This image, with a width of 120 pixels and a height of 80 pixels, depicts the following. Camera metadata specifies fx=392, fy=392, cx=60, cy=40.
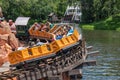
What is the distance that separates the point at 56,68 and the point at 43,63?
1233 millimetres

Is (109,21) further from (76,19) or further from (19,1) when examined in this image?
(76,19)

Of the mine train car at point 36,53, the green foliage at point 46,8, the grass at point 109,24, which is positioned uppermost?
the green foliage at point 46,8

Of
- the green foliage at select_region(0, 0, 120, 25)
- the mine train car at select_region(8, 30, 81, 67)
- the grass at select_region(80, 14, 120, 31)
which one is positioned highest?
the green foliage at select_region(0, 0, 120, 25)

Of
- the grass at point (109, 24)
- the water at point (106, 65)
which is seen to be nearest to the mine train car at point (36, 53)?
the water at point (106, 65)

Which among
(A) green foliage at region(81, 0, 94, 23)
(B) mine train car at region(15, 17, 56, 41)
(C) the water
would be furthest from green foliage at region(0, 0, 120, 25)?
(B) mine train car at region(15, 17, 56, 41)

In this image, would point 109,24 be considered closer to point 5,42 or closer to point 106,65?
point 106,65

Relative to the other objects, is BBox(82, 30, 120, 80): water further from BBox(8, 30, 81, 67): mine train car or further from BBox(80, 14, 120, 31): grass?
BBox(80, 14, 120, 31): grass

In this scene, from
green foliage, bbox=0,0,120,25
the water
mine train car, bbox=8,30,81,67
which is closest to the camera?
mine train car, bbox=8,30,81,67

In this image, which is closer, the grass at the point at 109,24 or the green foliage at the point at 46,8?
the grass at the point at 109,24

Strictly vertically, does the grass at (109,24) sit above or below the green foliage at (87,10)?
below

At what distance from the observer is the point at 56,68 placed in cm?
2938

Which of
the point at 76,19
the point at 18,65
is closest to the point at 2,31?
the point at 18,65

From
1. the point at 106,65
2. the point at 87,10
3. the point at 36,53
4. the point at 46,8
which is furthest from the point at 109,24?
the point at 36,53

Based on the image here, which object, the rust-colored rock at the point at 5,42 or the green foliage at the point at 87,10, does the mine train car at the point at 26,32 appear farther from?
the green foliage at the point at 87,10
